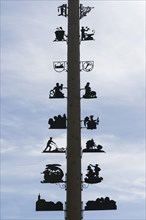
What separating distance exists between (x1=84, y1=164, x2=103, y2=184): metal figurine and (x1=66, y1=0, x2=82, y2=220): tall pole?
76cm

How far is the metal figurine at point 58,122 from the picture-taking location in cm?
2842

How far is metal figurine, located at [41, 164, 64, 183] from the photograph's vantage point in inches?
1089

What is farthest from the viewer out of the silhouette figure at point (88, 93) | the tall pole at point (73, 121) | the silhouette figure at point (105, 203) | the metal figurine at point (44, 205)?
the silhouette figure at point (88, 93)

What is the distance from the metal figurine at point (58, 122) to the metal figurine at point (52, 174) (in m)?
2.05

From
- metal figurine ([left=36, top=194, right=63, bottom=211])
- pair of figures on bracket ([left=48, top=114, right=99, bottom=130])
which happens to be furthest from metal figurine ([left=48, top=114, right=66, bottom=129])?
metal figurine ([left=36, top=194, right=63, bottom=211])

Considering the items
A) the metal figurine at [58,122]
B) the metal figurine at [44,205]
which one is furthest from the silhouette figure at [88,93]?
the metal figurine at [44,205]

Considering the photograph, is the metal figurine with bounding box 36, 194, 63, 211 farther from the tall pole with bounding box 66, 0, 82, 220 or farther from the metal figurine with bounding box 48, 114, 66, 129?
the metal figurine with bounding box 48, 114, 66, 129

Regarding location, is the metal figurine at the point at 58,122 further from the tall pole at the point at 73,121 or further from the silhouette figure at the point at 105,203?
the silhouette figure at the point at 105,203

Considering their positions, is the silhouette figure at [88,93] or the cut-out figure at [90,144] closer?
the cut-out figure at [90,144]

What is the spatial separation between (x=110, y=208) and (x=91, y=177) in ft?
6.02

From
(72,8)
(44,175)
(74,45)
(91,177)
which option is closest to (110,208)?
(91,177)

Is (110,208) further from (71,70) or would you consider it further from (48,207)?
(71,70)

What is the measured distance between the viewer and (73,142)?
1093 inches

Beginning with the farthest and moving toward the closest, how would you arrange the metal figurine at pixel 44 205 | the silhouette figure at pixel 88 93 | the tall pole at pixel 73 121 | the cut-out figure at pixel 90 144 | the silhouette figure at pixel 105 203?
the silhouette figure at pixel 88 93
the cut-out figure at pixel 90 144
the silhouette figure at pixel 105 203
the metal figurine at pixel 44 205
the tall pole at pixel 73 121
